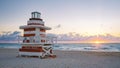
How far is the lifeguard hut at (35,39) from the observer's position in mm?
13656

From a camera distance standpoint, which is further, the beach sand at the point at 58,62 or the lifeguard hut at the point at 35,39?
the lifeguard hut at the point at 35,39

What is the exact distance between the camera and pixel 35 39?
46.2 ft

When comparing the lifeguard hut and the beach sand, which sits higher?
the lifeguard hut

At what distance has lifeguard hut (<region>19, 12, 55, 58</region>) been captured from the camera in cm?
1366

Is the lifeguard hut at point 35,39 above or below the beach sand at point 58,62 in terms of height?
above

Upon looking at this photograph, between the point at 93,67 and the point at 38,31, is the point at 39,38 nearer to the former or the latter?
the point at 38,31

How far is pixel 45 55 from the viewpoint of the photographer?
14320 millimetres

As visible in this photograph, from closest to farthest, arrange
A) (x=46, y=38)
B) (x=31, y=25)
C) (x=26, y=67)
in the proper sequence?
(x=26, y=67) < (x=31, y=25) < (x=46, y=38)

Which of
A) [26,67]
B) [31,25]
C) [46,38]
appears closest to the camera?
[26,67]

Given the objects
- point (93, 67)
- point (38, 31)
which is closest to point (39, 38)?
point (38, 31)

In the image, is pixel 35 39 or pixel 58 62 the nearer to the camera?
pixel 58 62

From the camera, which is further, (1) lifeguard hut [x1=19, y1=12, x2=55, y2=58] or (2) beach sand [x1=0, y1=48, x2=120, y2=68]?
(1) lifeguard hut [x1=19, y1=12, x2=55, y2=58]

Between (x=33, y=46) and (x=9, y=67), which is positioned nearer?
(x=9, y=67)

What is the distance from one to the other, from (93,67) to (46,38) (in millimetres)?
7045
